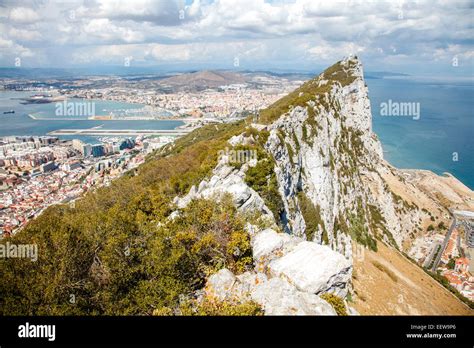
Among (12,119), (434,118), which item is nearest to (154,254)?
(12,119)

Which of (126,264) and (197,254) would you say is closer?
(126,264)

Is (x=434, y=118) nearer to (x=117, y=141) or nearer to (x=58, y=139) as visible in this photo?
(x=117, y=141)

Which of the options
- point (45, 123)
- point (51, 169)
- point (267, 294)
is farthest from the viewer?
point (45, 123)

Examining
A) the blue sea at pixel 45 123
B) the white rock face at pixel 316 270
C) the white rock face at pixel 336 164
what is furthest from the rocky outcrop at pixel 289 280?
the blue sea at pixel 45 123

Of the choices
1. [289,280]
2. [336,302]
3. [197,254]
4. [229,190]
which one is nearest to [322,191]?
[229,190]

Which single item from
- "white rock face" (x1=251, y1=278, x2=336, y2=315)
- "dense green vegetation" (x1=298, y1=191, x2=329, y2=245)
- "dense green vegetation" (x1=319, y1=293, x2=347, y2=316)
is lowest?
"dense green vegetation" (x1=298, y1=191, x2=329, y2=245)

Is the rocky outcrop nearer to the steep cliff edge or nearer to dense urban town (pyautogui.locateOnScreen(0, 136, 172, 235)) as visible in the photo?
the steep cliff edge

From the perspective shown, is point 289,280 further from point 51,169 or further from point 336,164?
point 51,169

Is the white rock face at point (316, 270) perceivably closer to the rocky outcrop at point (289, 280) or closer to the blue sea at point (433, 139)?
the rocky outcrop at point (289, 280)

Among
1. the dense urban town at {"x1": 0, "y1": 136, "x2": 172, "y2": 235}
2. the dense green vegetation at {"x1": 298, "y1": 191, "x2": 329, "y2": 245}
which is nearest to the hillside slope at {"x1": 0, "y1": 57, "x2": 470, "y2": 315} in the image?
the dense green vegetation at {"x1": 298, "y1": 191, "x2": 329, "y2": 245}
